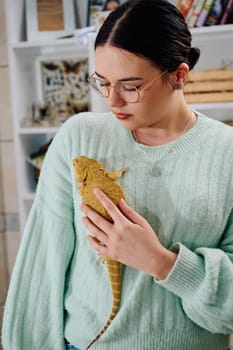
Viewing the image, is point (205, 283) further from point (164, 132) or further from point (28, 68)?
point (28, 68)

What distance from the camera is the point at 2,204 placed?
2365 millimetres

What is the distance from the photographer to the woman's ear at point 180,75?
85 centimetres

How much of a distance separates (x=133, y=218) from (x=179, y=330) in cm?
27

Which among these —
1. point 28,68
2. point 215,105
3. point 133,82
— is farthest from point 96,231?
point 28,68

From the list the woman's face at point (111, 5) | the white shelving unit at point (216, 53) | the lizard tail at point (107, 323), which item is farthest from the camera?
the woman's face at point (111, 5)

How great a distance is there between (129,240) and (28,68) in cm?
172

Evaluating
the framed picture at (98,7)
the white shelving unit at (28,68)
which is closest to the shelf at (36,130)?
the white shelving unit at (28,68)

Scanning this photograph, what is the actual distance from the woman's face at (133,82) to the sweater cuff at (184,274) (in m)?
0.26

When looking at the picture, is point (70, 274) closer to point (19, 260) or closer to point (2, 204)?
point (19, 260)

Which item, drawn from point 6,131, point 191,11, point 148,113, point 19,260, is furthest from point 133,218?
point 6,131

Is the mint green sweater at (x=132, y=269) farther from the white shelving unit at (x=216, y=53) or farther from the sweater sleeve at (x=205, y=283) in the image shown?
the white shelving unit at (x=216, y=53)

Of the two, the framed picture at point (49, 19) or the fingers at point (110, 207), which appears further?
the framed picture at point (49, 19)

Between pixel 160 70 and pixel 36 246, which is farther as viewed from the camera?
pixel 36 246

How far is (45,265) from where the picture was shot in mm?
990
